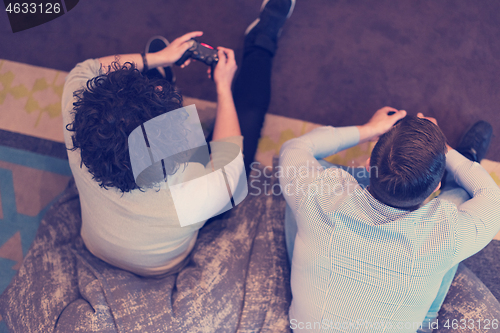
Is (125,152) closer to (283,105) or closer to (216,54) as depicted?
(216,54)

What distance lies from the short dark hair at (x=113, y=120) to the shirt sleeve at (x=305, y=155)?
39 centimetres

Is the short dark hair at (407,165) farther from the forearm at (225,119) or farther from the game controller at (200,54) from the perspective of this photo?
the game controller at (200,54)

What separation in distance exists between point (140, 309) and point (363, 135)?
98 centimetres

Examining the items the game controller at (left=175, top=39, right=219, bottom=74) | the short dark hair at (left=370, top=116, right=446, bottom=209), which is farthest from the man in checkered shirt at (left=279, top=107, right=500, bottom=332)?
the game controller at (left=175, top=39, right=219, bottom=74)

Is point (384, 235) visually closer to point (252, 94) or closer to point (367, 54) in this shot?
point (252, 94)

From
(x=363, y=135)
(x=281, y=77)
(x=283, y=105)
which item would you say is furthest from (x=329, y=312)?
(x=281, y=77)

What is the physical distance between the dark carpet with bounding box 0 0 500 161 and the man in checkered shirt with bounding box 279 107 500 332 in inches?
25.6

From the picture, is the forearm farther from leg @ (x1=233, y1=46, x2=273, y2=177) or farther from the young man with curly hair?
leg @ (x1=233, y1=46, x2=273, y2=177)

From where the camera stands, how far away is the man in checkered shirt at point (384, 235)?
2.31ft

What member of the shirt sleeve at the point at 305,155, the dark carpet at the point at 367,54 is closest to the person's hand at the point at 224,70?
the dark carpet at the point at 367,54

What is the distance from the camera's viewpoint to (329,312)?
0.79 m

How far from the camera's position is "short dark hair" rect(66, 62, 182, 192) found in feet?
2.26

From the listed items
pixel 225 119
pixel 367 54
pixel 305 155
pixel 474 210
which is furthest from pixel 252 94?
pixel 474 210

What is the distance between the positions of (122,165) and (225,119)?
51 centimetres
